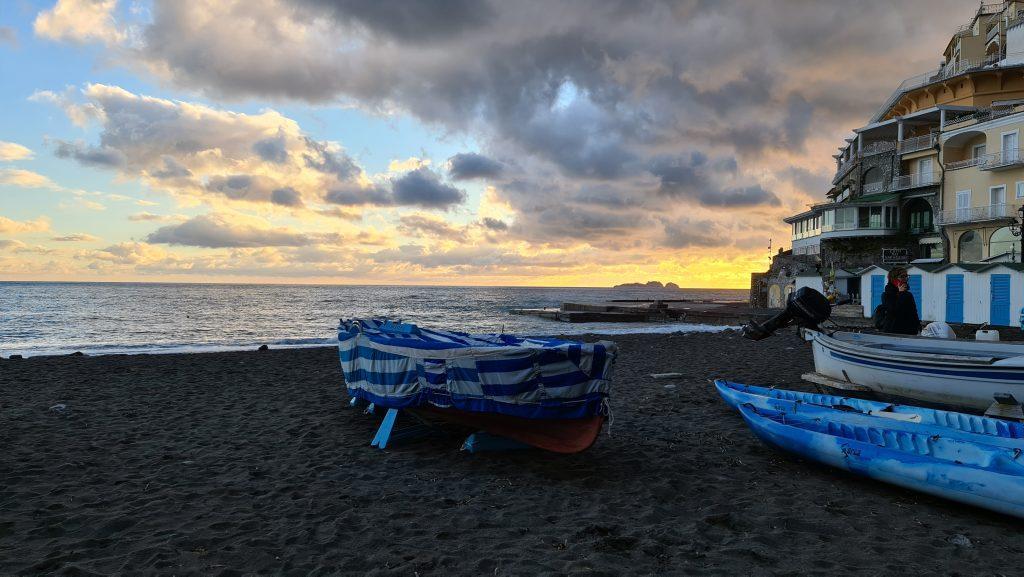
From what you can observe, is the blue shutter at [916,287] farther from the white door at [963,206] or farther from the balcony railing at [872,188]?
the balcony railing at [872,188]

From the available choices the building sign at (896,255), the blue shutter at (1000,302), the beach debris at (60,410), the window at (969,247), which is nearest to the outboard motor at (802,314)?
the beach debris at (60,410)

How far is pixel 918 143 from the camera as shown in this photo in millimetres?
50094

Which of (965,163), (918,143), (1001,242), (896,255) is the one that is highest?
(918,143)

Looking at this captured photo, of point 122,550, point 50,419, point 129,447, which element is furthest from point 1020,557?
point 50,419

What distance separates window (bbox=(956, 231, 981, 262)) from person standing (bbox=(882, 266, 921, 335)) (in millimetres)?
37540

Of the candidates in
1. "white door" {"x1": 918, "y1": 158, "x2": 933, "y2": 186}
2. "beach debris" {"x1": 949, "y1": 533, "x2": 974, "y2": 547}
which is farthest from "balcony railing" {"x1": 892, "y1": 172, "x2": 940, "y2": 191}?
"beach debris" {"x1": 949, "y1": 533, "x2": 974, "y2": 547}

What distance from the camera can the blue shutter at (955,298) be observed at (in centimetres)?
2814

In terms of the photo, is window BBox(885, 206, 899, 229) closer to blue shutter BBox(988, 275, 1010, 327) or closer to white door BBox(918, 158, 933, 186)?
white door BBox(918, 158, 933, 186)

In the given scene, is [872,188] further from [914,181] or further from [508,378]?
[508,378]

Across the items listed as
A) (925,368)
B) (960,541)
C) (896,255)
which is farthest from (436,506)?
(896,255)

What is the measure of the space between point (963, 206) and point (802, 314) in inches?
1705

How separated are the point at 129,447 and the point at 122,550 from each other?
166 inches

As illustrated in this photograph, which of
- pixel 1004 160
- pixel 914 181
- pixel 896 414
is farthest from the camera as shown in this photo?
pixel 914 181

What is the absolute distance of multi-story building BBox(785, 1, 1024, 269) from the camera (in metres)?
40.3
